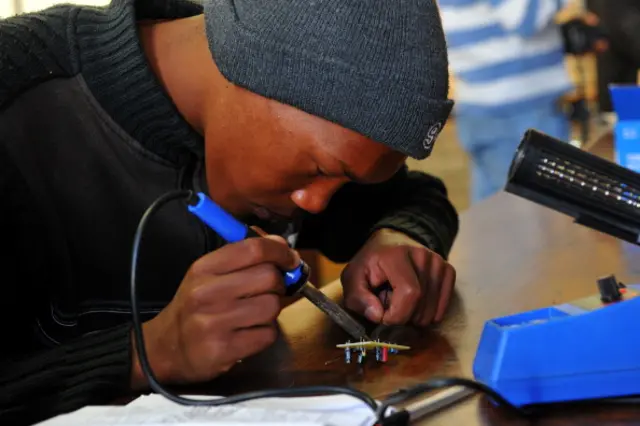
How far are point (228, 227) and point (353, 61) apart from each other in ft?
0.66

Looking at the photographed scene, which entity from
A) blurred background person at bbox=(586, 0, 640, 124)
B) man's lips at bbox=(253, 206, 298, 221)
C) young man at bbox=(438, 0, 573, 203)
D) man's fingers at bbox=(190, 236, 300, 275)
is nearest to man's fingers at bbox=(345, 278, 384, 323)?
man's lips at bbox=(253, 206, 298, 221)

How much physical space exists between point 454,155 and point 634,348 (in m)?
4.76

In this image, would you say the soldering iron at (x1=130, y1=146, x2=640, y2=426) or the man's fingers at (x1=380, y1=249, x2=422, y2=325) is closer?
the soldering iron at (x1=130, y1=146, x2=640, y2=426)

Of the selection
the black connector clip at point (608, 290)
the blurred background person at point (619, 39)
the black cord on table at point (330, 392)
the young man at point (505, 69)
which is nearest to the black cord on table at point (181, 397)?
the black cord on table at point (330, 392)

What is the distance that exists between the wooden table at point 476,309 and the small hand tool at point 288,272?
25mm

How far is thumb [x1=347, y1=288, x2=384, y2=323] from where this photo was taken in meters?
0.99

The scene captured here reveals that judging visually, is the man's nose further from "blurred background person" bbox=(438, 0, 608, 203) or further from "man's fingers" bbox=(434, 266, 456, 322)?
"blurred background person" bbox=(438, 0, 608, 203)

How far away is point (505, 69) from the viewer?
7.43 feet

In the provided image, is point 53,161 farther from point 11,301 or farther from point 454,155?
point 454,155

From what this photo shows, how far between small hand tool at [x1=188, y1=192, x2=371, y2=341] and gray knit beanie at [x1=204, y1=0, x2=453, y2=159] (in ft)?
0.46

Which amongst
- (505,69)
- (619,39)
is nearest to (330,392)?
(505,69)

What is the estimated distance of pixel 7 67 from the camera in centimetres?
100

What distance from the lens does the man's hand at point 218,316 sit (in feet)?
2.61

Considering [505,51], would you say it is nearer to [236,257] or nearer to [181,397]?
[236,257]
